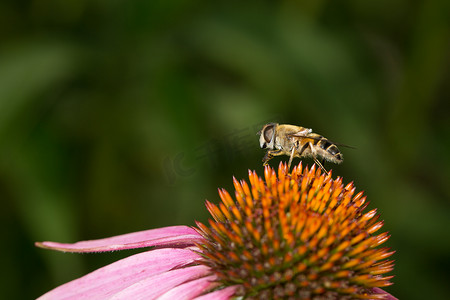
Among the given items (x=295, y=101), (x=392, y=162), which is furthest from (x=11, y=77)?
(x=392, y=162)

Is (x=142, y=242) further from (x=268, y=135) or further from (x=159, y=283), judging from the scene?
(x=268, y=135)

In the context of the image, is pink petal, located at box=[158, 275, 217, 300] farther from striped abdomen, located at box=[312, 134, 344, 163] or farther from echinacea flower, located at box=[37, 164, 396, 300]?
striped abdomen, located at box=[312, 134, 344, 163]

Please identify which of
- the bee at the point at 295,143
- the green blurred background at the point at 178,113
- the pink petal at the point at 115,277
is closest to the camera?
the pink petal at the point at 115,277

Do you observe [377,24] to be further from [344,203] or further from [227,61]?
[344,203]

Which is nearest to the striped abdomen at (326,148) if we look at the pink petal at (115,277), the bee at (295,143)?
the bee at (295,143)

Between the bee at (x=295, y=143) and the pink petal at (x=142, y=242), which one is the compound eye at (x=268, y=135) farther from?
the pink petal at (x=142, y=242)

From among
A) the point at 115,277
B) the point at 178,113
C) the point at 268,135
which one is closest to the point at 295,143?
the point at 268,135
